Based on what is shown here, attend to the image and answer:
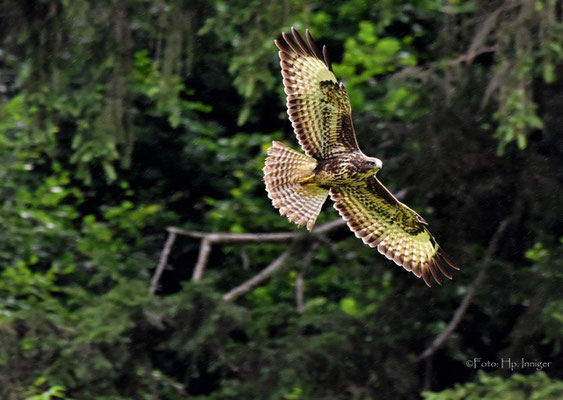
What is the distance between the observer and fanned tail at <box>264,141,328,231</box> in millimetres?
6426

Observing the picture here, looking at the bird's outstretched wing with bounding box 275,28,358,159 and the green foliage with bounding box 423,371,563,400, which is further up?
Result: the bird's outstretched wing with bounding box 275,28,358,159

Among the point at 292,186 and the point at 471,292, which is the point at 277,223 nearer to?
the point at 471,292

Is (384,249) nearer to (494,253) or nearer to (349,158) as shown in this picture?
(349,158)

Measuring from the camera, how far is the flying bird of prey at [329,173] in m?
6.07

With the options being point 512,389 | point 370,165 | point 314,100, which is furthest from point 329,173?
point 512,389

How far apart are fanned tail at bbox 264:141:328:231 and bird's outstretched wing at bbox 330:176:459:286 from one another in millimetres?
172

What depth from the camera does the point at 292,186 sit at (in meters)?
6.49

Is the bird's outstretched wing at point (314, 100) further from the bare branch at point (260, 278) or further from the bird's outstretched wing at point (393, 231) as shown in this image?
the bare branch at point (260, 278)

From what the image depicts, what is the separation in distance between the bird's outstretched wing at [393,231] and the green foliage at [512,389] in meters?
0.99

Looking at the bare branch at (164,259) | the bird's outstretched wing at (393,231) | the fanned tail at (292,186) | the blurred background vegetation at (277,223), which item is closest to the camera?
the fanned tail at (292,186)

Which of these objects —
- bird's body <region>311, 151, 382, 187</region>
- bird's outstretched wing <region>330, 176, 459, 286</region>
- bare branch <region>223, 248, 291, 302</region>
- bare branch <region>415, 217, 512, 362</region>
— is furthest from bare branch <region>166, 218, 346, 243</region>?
bird's body <region>311, 151, 382, 187</region>

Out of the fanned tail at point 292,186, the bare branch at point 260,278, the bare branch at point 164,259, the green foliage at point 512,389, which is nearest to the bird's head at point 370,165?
the fanned tail at point 292,186

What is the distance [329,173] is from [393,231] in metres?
0.81

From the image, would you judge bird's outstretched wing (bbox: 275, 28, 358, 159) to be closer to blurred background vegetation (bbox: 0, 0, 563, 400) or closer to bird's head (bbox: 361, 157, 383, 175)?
bird's head (bbox: 361, 157, 383, 175)
